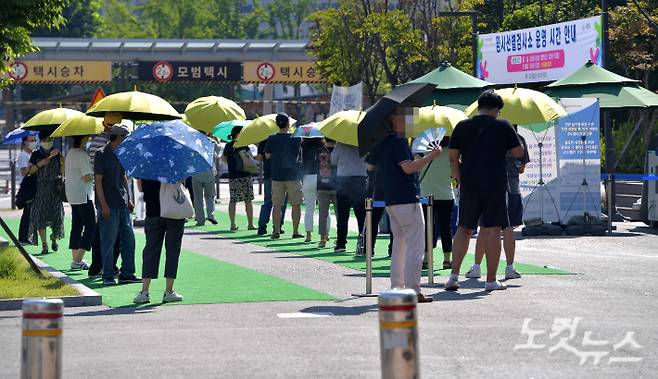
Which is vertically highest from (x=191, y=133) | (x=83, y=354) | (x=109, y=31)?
(x=109, y=31)

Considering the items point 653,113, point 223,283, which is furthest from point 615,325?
point 653,113

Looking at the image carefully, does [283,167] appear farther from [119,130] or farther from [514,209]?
[119,130]

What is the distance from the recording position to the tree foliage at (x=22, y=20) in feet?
51.6

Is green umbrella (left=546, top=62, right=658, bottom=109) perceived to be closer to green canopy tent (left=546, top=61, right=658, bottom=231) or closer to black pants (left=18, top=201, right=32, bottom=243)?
green canopy tent (left=546, top=61, right=658, bottom=231)

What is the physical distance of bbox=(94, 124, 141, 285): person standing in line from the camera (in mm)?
15312

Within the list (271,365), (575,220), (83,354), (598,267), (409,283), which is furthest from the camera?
(575,220)

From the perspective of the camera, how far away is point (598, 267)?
55.4 feet

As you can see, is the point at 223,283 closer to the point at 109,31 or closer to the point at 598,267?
the point at 598,267

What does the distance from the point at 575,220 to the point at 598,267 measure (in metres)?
6.23

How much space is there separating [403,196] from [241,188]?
1219 centimetres

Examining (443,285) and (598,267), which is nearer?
(443,285)

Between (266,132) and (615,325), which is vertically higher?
(266,132)

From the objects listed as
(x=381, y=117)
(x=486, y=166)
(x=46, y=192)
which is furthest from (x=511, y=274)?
(x=46, y=192)

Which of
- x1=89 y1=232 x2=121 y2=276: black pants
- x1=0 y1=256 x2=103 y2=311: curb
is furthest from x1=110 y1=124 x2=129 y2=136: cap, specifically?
x1=0 y1=256 x2=103 y2=311: curb
